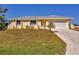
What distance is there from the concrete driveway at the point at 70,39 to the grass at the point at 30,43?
226mm

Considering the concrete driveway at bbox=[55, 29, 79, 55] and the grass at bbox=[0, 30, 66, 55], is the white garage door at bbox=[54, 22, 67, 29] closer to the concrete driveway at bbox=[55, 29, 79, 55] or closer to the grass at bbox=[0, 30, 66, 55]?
the concrete driveway at bbox=[55, 29, 79, 55]

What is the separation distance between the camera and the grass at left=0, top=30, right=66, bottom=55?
13.4m

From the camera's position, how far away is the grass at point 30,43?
13.4 meters

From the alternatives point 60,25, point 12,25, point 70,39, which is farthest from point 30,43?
point 60,25

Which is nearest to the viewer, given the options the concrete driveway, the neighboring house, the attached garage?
the concrete driveway

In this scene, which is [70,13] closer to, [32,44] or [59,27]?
[59,27]

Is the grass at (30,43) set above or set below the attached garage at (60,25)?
below

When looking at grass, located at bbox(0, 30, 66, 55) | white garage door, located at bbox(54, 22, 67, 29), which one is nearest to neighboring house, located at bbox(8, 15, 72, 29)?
white garage door, located at bbox(54, 22, 67, 29)

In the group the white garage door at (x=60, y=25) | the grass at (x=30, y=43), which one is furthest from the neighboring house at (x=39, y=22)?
the grass at (x=30, y=43)

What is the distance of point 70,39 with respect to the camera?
15.0 metres

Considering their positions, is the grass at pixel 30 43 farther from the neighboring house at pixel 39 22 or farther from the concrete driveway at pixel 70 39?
the neighboring house at pixel 39 22

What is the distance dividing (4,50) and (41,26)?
2953 mm

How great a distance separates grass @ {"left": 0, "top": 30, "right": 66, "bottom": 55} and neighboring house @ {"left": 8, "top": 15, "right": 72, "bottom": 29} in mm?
460
